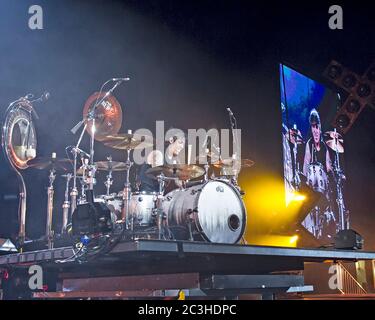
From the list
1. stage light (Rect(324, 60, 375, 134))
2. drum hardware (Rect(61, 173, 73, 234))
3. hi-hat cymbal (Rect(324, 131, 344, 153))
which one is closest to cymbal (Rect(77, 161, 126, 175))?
drum hardware (Rect(61, 173, 73, 234))

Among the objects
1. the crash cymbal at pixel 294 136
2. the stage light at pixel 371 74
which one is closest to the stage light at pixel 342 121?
the stage light at pixel 371 74

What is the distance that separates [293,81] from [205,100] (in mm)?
1543

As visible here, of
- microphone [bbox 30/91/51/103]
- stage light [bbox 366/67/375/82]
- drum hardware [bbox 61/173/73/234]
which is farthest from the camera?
stage light [bbox 366/67/375/82]

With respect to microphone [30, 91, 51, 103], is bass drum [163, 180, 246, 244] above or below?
below

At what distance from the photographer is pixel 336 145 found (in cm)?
687

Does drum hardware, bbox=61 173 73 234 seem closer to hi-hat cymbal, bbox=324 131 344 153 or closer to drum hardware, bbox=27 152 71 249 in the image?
drum hardware, bbox=27 152 71 249

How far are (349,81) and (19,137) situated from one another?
190 inches

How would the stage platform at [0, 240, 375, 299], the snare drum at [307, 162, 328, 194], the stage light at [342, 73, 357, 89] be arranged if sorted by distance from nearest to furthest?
1. the stage platform at [0, 240, 375, 299]
2. the snare drum at [307, 162, 328, 194]
3. the stage light at [342, 73, 357, 89]

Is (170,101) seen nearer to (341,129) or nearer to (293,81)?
(293,81)

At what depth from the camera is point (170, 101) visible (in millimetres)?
4590

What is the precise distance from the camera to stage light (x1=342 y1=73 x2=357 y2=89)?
21.9 ft

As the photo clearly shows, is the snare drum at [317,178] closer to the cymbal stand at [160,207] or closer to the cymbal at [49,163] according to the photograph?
the cymbal stand at [160,207]

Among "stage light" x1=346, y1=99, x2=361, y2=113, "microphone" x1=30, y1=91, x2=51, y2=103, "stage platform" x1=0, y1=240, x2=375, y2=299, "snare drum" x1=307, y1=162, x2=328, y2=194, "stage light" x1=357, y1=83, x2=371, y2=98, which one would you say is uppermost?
"stage light" x1=357, y1=83, x2=371, y2=98
